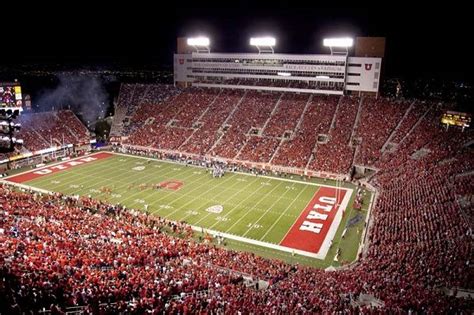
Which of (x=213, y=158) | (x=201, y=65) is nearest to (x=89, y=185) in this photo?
(x=213, y=158)

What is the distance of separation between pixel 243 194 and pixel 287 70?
26.5 metres

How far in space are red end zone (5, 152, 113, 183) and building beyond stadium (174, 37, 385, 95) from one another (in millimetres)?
20719

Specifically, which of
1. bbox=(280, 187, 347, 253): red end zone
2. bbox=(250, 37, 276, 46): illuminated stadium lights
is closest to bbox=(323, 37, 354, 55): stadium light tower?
bbox=(250, 37, 276, 46): illuminated stadium lights

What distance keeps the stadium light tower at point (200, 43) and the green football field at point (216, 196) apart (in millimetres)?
24345

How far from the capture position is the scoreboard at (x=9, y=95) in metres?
21.7

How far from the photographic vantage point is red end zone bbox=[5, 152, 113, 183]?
115ft

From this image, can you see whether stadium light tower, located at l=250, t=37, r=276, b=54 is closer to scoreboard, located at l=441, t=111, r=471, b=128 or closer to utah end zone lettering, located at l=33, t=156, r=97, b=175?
scoreboard, located at l=441, t=111, r=471, b=128

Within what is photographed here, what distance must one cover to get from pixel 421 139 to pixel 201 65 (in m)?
34.2

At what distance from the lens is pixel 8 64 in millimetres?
62906

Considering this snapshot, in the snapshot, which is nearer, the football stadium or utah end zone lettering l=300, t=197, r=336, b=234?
the football stadium

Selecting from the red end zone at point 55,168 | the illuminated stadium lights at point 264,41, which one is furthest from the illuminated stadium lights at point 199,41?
the red end zone at point 55,168

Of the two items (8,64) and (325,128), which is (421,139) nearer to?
(325,128)

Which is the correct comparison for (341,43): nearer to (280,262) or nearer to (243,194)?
(243,194)

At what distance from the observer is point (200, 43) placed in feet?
190
